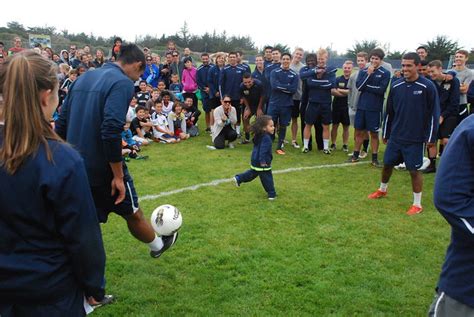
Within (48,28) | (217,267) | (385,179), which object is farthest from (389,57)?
(217,267)

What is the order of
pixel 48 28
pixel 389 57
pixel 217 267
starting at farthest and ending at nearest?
pixel 48 28
pixel 389 57
pixel 217 267

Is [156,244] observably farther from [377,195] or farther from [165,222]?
[377,195]

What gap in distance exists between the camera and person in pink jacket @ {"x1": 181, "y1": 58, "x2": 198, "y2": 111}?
12.8 m

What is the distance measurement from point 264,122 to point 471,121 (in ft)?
16.2

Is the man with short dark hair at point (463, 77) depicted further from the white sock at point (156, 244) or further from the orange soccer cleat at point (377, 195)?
the white sock at point (156, 244)

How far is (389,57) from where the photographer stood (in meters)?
48.2

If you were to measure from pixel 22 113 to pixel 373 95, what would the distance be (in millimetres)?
7923

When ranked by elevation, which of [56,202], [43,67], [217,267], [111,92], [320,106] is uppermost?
[43,67]

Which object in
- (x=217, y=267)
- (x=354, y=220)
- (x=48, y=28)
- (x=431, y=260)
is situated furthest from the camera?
(x=48, y=28)

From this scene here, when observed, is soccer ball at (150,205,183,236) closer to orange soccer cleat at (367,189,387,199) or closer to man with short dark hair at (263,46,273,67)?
orange soccer cleat at (367,189,387,199)

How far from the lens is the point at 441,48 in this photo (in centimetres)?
3997

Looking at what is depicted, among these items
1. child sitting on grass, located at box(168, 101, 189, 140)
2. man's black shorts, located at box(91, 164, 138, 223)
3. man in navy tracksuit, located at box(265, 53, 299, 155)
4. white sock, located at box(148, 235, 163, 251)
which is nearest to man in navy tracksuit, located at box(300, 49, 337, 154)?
man in navy tracksuit, located at box(265, 53, 299, 155)

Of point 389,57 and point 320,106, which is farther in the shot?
point 389,57

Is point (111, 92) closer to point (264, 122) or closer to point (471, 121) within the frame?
point (471, 121)
